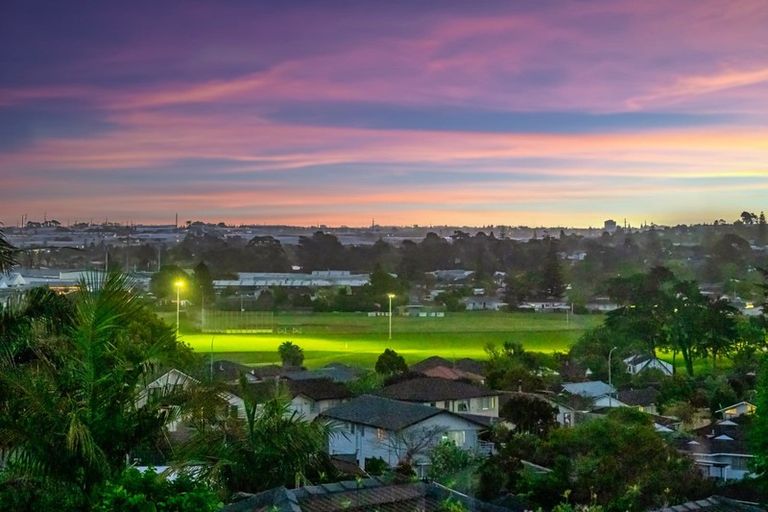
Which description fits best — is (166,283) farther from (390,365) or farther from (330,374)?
(390,365)

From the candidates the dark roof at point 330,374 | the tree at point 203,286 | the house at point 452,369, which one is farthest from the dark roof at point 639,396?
the tree at point 203,286

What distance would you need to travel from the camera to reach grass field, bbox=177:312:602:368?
5911 centimetres

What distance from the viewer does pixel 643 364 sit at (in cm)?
5419

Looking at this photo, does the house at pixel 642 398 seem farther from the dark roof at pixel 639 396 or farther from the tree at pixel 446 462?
the tree at pixel 446 462

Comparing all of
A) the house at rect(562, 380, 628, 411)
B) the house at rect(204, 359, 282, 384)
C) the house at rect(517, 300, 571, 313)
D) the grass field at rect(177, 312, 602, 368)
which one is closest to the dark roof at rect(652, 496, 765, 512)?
the house at rect(562, 380, 628, 411)

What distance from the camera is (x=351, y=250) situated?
143 metres

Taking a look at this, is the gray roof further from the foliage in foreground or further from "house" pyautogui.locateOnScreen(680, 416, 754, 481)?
the foliage in foreground

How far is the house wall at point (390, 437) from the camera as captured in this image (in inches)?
1075

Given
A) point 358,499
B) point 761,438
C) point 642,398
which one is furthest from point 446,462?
point 642,398

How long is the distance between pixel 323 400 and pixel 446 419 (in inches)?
290

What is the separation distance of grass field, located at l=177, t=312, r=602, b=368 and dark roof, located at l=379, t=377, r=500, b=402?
60.7 feet

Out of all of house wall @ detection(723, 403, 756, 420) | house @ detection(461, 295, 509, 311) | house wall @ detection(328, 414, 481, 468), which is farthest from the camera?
house @ detection(461, 295, 509, 311)

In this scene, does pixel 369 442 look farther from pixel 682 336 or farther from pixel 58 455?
pixel 682 336

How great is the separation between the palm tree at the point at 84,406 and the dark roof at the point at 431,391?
2633 centimetres
